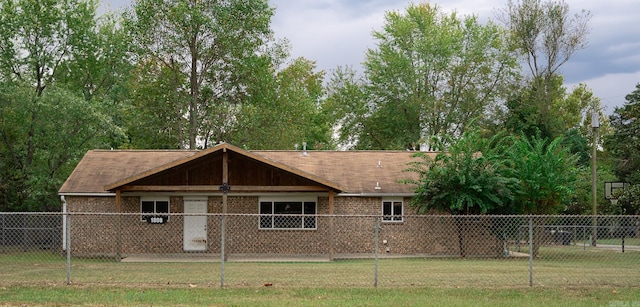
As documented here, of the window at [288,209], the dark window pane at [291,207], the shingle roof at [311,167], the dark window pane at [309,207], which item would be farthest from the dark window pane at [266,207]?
the shingle roof at [311,167]

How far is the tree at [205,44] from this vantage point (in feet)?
122

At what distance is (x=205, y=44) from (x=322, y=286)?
85.1 ft

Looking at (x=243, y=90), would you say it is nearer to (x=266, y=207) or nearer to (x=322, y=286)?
(x=266, y=207)

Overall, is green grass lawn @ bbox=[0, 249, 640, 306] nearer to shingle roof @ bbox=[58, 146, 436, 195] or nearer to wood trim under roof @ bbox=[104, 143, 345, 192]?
wood trim under roof @ bbox=[104, 143, 345, 192]

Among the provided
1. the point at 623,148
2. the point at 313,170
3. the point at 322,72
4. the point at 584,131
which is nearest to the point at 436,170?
the point at 313,170

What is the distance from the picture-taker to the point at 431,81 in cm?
5106

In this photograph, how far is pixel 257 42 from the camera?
39.2 m

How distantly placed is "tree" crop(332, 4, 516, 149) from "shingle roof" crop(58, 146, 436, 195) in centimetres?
1861

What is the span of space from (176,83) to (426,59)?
18.1m

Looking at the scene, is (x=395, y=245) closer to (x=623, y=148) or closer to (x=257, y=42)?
(x=257, y=42)

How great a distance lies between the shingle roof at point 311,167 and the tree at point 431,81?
18607 millimetres

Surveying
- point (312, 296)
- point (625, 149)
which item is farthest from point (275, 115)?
point (312, 296)

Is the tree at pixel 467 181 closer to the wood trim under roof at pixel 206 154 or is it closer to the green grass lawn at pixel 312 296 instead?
the wood trim under roof at pixel 206 154

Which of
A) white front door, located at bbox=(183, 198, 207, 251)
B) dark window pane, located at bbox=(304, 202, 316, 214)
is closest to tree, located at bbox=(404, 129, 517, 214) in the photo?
dark window pane, located at bbox=(304, 202, 316, 214)
